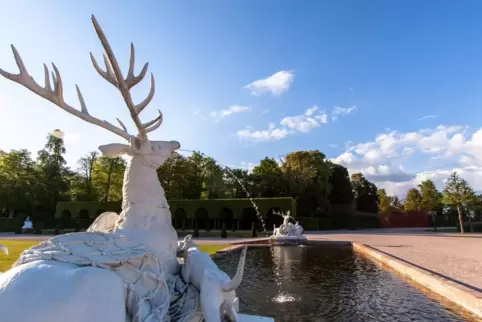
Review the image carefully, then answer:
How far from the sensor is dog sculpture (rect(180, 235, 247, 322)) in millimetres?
2545

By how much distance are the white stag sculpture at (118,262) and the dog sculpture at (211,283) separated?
0.01m

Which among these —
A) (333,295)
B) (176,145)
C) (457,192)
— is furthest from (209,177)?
(176,145)

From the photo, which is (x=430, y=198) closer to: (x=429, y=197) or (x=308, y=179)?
(x=429, y=197)

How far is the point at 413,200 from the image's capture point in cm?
5759

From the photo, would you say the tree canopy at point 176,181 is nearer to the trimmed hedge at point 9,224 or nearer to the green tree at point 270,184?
the green tree at point 270,184

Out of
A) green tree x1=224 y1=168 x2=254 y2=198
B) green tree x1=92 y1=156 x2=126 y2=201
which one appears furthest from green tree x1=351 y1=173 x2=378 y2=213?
green tree x1=92 y1=156 x2=126 y2=201

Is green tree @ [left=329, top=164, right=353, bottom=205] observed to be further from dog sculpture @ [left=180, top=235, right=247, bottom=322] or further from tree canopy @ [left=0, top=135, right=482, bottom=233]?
dog sculpture @ [left=180, top=235, right=247, bottom=322]

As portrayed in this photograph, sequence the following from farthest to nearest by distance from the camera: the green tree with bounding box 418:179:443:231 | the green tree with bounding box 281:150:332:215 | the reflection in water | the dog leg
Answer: the green tree with bounding box 418:179:443:231 → the green tree with bounding box 281:150:332:215 → the reflection in water → the dog leg

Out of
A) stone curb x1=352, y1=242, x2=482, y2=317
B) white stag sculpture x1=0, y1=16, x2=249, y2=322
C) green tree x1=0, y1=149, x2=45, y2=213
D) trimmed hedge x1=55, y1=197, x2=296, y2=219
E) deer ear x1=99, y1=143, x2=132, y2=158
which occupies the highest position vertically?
green tree x1=0, y1=149, x2=45, y2=213

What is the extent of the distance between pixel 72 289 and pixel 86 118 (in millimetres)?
1469

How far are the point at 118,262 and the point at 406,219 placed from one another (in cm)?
5020

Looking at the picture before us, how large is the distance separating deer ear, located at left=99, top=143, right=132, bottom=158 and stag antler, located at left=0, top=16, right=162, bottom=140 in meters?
0.14

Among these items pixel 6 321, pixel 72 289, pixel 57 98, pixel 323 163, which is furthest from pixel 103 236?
pixel 323 163

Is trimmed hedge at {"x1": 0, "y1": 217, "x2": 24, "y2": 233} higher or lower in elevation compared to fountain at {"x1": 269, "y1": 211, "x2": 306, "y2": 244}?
higher
